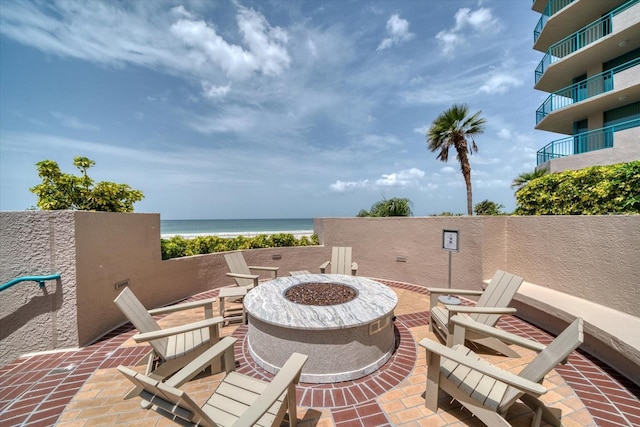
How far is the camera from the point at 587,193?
14.6ft

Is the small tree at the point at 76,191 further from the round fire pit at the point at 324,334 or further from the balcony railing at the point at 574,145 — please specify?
the balcony railing at the point at 574,145

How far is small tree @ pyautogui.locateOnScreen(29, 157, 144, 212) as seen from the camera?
A: 3.73 meters

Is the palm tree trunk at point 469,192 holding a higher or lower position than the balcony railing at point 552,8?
lower

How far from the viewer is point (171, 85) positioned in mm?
8172

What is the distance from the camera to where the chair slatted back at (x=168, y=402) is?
4.62ft

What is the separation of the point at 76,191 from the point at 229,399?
436 centimetres

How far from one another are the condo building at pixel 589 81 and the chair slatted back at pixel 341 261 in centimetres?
1082

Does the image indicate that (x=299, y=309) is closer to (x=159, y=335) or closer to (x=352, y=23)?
(x=159, y=335)

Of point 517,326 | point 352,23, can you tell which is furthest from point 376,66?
point 517,326

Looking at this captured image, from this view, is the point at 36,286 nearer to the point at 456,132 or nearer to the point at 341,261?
the point at 341,261

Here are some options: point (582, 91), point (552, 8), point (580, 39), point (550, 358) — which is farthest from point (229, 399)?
point (552, 8)

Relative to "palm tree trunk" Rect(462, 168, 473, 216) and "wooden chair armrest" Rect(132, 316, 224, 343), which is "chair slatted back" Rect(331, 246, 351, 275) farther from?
"palm tree trunk" Rect(462, 168, 473, 216)

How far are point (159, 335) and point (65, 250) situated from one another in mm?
2381

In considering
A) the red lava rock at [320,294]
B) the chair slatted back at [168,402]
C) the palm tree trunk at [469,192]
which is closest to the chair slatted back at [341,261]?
the red lava rock at [320,294]
